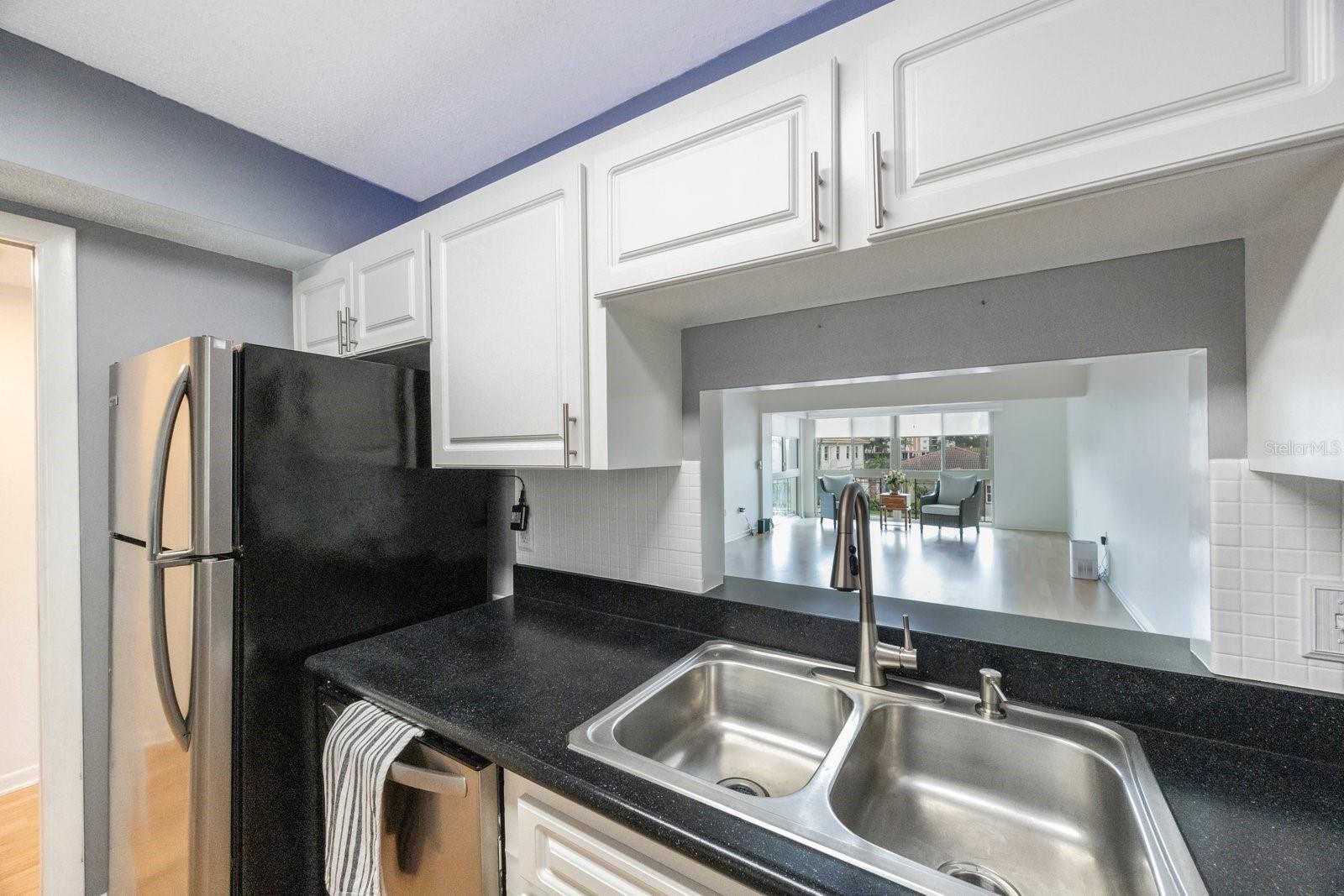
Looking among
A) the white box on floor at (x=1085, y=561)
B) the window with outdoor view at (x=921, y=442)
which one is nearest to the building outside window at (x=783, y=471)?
the window with outdoor view at (x=921, y=442)

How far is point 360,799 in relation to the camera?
1042 mm

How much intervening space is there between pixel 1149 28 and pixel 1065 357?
54cm

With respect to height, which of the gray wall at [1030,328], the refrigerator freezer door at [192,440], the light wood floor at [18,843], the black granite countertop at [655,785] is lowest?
the light wood floor at [18,843]

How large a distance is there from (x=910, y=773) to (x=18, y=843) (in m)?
3.10

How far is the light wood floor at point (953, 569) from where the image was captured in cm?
347

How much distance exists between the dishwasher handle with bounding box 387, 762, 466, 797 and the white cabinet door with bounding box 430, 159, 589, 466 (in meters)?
0.64

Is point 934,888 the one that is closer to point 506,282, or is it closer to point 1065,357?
point 1065,357

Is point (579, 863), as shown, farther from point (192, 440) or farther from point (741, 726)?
→ point (192, 440)

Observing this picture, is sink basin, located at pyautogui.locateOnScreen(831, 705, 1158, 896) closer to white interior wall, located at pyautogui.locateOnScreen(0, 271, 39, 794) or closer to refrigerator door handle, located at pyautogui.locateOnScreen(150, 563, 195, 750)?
Answer: refrigerator door handle, located at pyautogui.locateOnScreen(150, 563, 195, 750)

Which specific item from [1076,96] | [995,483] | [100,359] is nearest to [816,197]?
[1076,96]

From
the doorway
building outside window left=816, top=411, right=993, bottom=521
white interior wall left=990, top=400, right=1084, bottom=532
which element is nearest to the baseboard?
the doorway

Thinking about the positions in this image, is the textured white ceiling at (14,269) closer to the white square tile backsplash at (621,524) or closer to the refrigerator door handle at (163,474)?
the refrigerator door handle at (163,474)

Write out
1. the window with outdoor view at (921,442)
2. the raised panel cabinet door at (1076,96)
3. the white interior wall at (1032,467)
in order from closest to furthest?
the raised panel cabinet door at (1076,96)
the window with outdoor view at (921,442)
the white interior wall at (1032,467)

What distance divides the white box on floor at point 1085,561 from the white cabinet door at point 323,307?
18.7 feet
